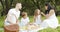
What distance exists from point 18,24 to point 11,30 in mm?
259

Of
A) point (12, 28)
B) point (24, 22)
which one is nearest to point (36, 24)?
point (24, 22)

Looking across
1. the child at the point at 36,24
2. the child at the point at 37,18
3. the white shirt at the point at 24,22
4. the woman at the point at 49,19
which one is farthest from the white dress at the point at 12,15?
the woman at the point at 49,19

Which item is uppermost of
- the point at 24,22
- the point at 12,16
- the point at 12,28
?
the point at 12,16

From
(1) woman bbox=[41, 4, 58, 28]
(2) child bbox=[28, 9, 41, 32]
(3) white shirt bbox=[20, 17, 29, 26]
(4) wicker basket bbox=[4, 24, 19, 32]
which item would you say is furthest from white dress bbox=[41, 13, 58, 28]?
(4) wicker basket bbox=[4, 24, 19, 32]

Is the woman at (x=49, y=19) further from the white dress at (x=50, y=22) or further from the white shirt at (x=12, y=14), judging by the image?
the white shirt at (x=12, y=14)

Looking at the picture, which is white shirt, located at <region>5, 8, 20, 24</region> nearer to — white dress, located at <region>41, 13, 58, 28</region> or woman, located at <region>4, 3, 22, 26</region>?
woman, located at <region>4, 3, 22, 26</region>

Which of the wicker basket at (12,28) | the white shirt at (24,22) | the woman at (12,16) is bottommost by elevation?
the wicker basket at (12,28)

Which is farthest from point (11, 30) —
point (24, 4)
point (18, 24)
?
point (24, 4)

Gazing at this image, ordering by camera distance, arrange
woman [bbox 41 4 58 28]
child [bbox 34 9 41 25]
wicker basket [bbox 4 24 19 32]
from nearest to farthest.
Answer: wicker basket [bbox 4 24 19 32], woman [bbox 41 4 58 28], child [bbox 34 9 41 25]

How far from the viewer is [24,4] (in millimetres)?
7426

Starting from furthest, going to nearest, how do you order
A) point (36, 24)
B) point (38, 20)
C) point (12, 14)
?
point (38, 20) → point (36, 24) → point (12, 14)

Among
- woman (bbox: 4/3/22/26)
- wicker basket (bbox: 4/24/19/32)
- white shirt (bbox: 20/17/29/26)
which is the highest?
woman (bbox: 4/3/22/26)

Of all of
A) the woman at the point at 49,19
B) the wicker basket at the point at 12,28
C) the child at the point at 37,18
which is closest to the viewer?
the wicker basket at the point at 12,28

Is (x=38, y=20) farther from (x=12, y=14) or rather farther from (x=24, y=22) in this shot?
(x=12, y=14)
